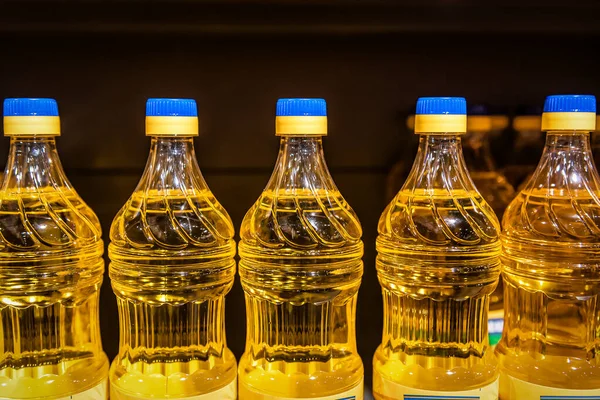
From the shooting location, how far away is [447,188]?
1.03 m

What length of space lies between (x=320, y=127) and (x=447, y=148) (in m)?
0.24

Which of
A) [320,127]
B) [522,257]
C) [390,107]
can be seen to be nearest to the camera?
[320,127]

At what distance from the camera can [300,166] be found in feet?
3.39

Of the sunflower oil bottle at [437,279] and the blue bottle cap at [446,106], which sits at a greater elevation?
the blue bottle cap at [446,106]

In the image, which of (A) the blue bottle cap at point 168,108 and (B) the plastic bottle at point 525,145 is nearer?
(A) the blue bottle cap at point 168,108

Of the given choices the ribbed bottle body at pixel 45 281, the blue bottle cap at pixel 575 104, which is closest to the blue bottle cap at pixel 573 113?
the blue bottle cap at pixel 575 104

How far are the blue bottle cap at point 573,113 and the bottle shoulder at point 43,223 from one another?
2.54 feet

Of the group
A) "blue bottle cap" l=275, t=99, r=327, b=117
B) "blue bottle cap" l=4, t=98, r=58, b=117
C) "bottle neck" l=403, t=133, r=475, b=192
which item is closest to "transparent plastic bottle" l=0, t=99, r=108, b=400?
"blue bottle cap" l=4, t=98, r=58, b=117

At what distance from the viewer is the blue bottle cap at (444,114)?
37.0 inches

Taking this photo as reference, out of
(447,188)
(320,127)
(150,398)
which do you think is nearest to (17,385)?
(150,398)

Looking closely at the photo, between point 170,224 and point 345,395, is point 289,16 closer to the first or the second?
point 170,224

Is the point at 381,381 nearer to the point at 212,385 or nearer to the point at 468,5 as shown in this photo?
the point at 212,385

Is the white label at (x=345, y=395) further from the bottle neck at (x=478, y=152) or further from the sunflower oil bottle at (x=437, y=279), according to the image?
the bottle neck at (x=478, y=152)

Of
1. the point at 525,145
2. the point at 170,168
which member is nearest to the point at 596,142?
the point at 525,145
